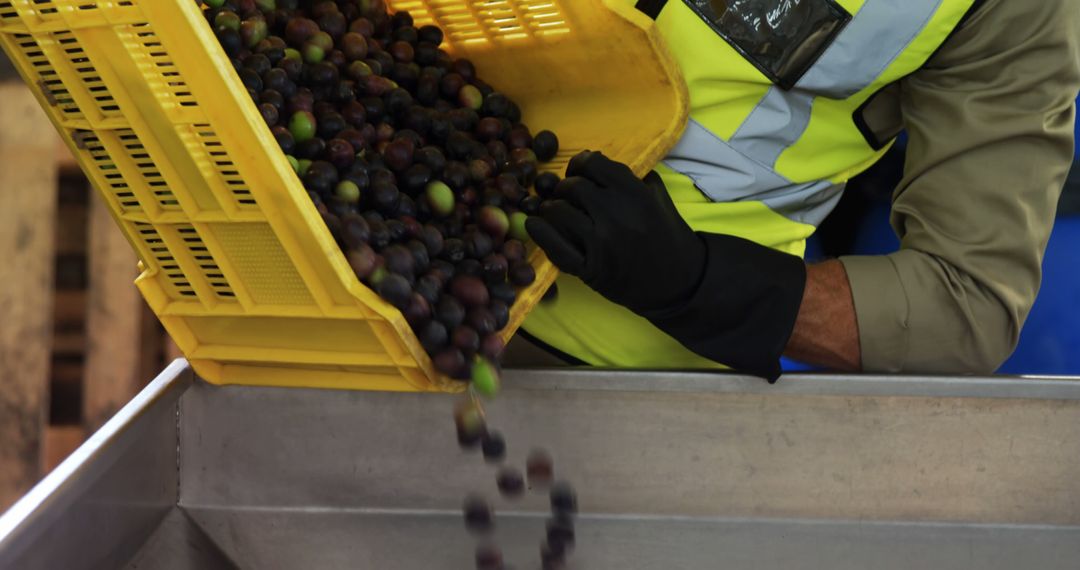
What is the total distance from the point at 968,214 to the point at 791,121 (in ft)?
0.76

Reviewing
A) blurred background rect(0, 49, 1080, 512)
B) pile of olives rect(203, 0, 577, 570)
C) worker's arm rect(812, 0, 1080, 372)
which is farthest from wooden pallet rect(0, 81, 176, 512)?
worker's arm rect(812, 0, 1080, 372)

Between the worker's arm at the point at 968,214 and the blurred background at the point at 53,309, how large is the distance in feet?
6.29

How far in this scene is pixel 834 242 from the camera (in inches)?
78.1

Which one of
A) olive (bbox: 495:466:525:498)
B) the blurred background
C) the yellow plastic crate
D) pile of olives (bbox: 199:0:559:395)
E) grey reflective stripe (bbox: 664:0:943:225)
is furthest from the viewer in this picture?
the blurred background

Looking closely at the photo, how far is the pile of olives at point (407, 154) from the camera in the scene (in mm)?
1062

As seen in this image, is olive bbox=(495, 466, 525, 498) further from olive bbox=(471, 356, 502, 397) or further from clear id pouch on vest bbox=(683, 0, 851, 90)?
clear id pouch on vest bbox=(683, 0, 851, 90)

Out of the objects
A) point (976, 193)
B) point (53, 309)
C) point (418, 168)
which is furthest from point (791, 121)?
point (53, 309)

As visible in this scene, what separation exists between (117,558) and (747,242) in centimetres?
75

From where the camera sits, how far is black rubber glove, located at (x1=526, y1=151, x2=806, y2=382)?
1.21 meters

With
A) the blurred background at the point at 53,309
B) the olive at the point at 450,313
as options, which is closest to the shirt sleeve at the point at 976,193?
the olive at the point at 450,313

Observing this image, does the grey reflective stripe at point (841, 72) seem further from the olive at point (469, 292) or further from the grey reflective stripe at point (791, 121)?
the olive at point (469, 292)

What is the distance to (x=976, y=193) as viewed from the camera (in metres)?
1.33

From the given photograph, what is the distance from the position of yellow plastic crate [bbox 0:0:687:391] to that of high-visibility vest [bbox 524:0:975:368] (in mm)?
76

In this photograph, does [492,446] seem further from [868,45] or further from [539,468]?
[868,45]
